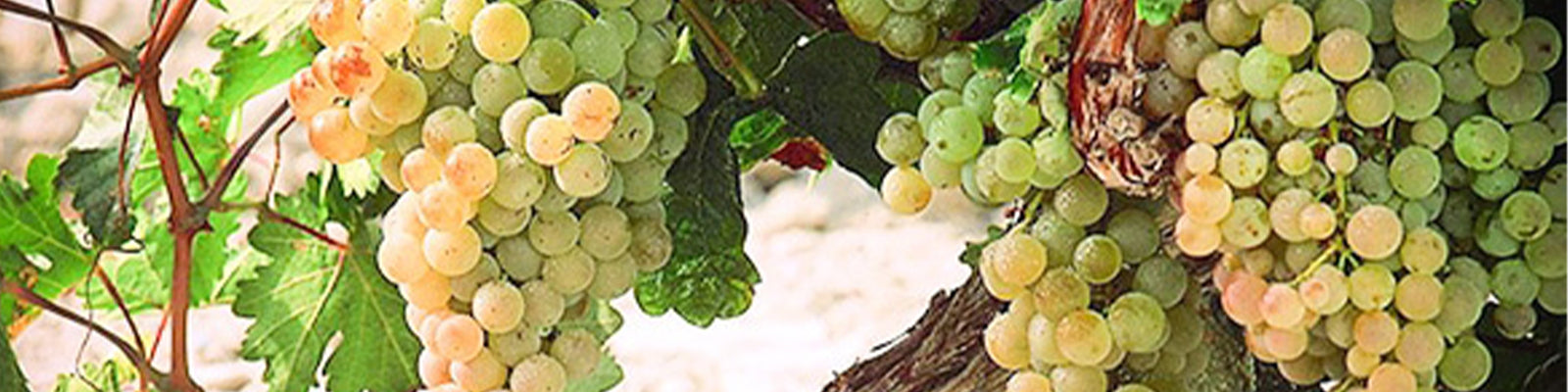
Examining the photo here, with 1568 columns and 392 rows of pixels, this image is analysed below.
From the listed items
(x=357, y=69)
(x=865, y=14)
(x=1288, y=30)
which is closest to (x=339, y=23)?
(x=357, y=69)

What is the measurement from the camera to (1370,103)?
0.45 metres

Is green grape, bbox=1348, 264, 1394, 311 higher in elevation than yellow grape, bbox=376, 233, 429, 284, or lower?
lower

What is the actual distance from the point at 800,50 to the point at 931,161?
0.13 m

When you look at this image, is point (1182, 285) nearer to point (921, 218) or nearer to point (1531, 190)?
point (1531, 190)

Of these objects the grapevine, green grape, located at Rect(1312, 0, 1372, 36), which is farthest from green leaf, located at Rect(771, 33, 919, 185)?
green grape, located at Rect(1312, 0, 1372, 36)

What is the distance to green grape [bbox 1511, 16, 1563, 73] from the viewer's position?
18.7 inches

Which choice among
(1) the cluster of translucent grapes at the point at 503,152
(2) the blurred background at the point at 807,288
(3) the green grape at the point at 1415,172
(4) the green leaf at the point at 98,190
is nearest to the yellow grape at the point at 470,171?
(1) the cluster of translucent grapes at the point at 503,152

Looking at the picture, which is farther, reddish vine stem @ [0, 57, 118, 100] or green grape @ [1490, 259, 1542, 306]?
reddish vine stem @ [0, 57, 118, 100]

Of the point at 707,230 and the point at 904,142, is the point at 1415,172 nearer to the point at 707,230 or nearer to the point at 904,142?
the point at 904,142

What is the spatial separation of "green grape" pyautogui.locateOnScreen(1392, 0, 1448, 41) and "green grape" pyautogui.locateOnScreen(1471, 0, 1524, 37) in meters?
0.01

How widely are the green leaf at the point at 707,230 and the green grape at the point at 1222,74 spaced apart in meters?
0.22

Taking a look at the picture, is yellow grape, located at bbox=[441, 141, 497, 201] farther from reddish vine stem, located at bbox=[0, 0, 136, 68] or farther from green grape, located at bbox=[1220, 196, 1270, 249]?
reddish vine stem, located at bbox=[0, 0, 136, 68]

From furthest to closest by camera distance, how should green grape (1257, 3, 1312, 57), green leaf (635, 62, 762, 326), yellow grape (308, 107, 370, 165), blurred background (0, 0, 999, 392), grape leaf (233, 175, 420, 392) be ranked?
blurred background (0, 0, 999, 392) < grape leaf (233, 175, 420, 392) < green leaf (635, 62, 762, 326) < yellow grape (308, 107, 370, 165) < green grape (1257, 3, 1312, 57)

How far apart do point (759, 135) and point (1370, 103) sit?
32 centimetres
